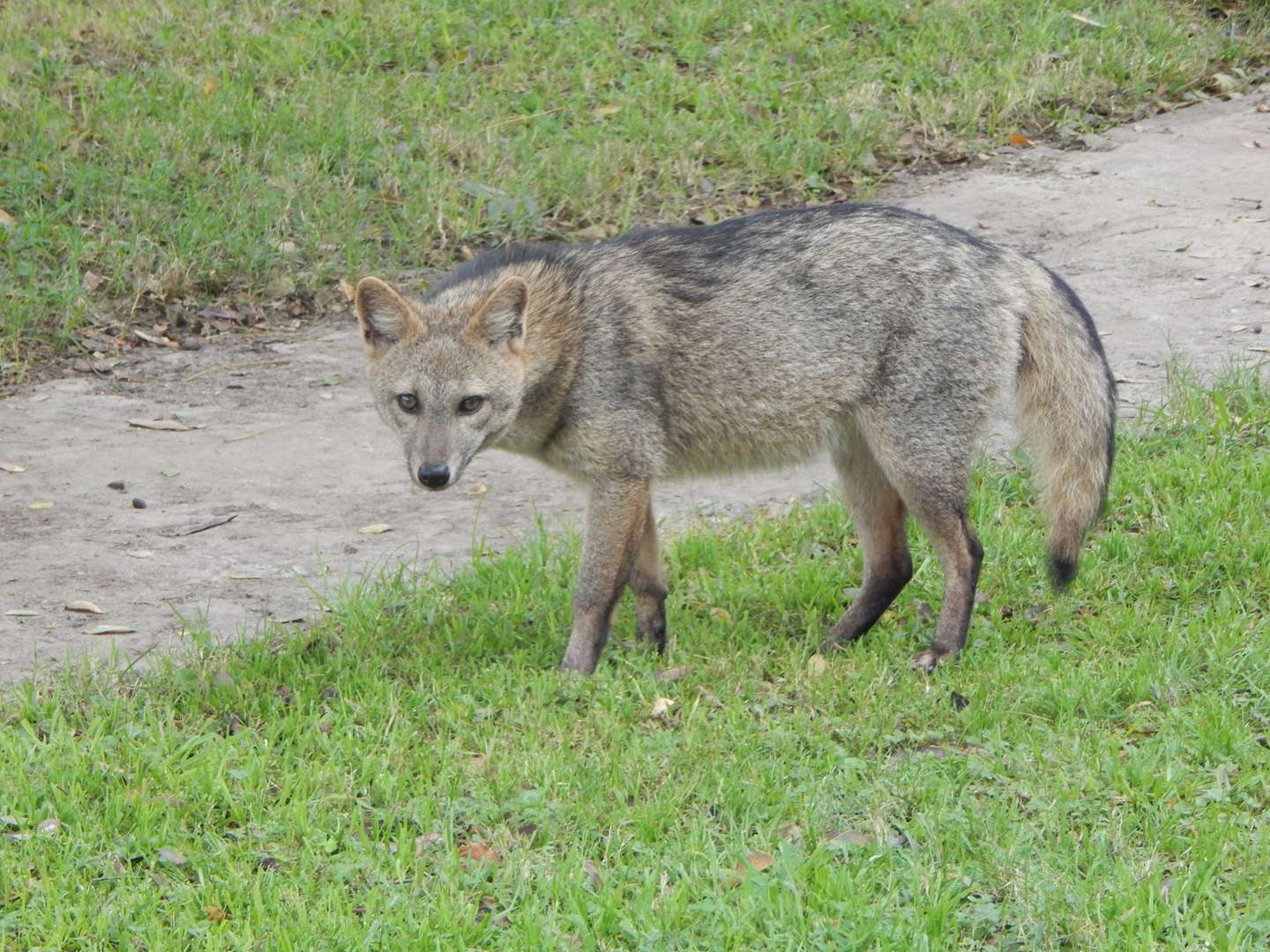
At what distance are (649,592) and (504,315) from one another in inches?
51.3

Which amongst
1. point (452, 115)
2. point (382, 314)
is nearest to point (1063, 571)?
point (382, 314)

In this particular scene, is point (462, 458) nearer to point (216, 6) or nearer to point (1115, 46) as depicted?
point (216, 6)

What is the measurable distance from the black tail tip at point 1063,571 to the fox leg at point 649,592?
1.57 metres

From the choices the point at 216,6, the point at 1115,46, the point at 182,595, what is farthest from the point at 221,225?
the point at 1115,46

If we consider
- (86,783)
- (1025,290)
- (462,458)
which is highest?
(1025,290)

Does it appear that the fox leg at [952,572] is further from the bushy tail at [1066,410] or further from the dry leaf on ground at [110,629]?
the dry leaf on ground at [110,629]

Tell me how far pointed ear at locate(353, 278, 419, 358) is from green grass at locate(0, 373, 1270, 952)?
1.12 m

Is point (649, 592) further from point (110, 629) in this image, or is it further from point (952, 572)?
point (110, 629)

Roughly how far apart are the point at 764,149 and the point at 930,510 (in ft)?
20.7

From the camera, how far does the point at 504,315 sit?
593cm

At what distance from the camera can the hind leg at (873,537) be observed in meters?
6.36

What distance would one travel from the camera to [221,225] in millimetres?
10453

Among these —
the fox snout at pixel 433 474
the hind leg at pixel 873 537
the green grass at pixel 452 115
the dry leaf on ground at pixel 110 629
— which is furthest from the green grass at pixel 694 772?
the green grass at pixel 452 115

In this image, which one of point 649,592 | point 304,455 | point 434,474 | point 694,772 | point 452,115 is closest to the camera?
point 694,772
